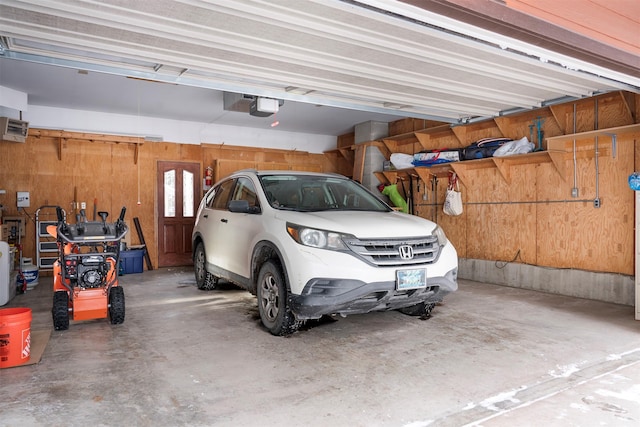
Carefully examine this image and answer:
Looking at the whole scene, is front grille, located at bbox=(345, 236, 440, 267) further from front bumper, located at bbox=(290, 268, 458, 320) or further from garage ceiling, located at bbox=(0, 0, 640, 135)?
garage ceiling, located at bbox=(0, 0, 640, 135)

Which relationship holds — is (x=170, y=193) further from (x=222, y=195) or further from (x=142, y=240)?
(x=222, y=195)

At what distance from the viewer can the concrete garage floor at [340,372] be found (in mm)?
2318

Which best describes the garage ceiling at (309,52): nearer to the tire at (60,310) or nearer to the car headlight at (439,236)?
the car headlight at (439,236)

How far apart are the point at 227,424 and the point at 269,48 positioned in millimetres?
2638

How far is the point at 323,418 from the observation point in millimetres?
2275

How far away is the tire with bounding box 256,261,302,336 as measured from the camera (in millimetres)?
3553

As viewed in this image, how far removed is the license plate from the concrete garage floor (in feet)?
1.66

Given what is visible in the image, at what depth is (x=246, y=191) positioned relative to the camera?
15.4 feet

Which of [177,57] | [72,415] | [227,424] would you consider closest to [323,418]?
[227,424]

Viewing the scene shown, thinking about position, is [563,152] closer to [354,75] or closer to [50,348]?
[354,75]

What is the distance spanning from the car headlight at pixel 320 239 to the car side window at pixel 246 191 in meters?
0.95

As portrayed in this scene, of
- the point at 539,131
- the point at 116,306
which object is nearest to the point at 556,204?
the point at 539,131

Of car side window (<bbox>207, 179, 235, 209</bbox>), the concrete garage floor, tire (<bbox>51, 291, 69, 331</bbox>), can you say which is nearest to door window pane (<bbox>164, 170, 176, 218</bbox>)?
car side window (<bbox>207, 179, 235, 209</bbox>)

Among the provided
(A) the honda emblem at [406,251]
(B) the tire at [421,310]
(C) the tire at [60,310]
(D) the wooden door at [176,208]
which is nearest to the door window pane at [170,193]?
(D) the wooden door at [176,208]
